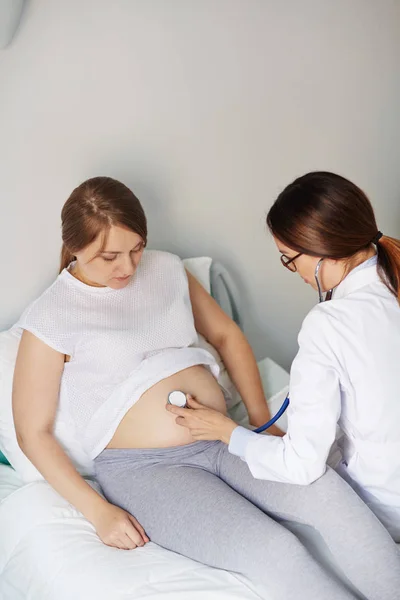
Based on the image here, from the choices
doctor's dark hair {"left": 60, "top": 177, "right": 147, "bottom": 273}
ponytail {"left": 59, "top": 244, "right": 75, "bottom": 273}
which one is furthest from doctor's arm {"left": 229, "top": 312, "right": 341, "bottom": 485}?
ponytail {"left": 59, "top": 244, "right": 75, "bottom": 273}

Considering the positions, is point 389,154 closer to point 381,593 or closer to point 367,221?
point 367,221

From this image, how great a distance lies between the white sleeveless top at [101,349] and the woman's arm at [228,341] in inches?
7.1

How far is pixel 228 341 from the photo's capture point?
6.42ft

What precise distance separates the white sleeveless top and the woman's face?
0.07 metres

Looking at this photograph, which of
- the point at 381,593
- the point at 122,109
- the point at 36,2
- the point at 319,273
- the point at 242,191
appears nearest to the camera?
the point at 381,593

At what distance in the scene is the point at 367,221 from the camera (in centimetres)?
137

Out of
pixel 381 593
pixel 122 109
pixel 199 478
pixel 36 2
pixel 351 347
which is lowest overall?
pixel 381 593

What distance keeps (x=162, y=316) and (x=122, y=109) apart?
618 mm

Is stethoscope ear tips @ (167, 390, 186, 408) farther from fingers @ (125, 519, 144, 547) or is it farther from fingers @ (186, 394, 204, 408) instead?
fingers @ (125, 519, 144, 547)

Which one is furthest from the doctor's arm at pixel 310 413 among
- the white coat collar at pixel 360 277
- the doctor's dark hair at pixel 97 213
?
the doctor's dark hair at pixel 97 213

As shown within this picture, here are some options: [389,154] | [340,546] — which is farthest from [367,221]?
[389,154]

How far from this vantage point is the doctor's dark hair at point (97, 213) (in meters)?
1.60

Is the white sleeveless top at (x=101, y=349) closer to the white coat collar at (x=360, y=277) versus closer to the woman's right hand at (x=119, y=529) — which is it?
the woman's right hand at (x=119, y=529)

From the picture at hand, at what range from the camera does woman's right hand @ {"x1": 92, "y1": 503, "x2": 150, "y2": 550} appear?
1.49 meters
